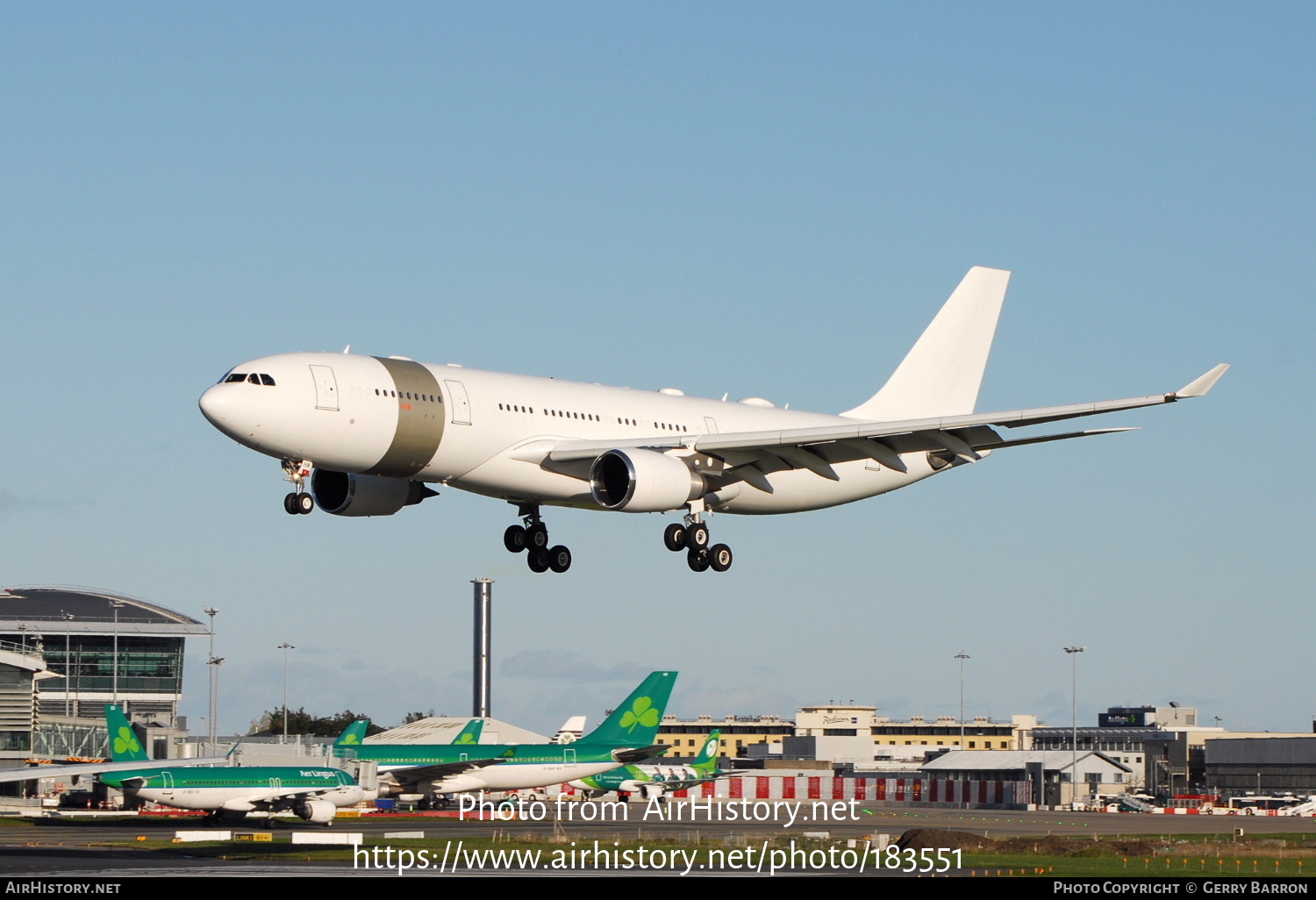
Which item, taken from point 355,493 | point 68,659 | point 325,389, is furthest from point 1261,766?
point 325,389

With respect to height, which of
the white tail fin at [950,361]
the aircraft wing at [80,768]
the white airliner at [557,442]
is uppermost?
the white tail fin at [950,361]

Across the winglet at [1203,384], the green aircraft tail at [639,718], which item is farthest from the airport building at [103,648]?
the winglet at [1203,384]

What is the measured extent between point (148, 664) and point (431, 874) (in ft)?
358

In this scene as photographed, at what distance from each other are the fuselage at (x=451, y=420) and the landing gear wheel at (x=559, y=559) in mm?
3572

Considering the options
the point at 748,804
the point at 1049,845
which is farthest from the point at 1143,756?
the point at 1049,845

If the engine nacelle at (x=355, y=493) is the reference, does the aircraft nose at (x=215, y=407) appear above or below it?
above

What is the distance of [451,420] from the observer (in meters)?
45.2

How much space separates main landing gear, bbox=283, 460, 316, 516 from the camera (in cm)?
4375

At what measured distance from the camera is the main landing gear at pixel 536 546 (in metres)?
53.1

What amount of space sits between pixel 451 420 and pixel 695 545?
10140mm

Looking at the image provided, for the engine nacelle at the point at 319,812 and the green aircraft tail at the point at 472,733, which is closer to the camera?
the engine nacelle at the point at 319,812

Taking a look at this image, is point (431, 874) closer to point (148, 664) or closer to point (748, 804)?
point (748, 804)

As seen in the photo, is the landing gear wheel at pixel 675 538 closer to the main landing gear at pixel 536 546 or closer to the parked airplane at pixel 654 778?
the main landing gear at pixel 536 546

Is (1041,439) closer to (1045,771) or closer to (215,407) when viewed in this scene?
(215,407)
